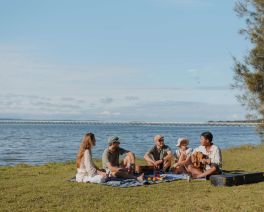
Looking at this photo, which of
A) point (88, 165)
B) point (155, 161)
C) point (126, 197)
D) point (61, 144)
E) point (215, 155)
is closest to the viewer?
point (126, 197)

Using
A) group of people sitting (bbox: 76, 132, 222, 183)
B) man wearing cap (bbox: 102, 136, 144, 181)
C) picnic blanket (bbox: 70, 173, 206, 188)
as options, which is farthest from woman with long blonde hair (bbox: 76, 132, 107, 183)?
man wearing cap (bbox: 102, 136, 144, 181)

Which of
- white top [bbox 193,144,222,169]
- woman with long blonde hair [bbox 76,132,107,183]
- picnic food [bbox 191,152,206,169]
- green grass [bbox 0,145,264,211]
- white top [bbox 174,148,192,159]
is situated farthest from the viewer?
white top [bbox 174,148,192,159]

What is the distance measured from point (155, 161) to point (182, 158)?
31.9 inches

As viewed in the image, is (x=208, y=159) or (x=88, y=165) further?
(x=208, y=159)

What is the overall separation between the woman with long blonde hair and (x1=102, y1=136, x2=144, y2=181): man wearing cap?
454 mm

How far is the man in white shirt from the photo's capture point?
1252 cm

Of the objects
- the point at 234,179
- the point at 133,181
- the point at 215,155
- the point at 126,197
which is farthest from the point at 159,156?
the point at 126,197

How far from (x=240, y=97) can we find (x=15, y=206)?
1631 cm

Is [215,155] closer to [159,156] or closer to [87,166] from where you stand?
[159,156]

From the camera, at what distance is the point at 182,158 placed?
1391cm

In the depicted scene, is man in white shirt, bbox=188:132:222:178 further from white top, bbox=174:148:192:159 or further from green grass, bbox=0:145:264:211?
white top, bbox=174:148:192:159

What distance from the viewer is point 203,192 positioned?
35.2ft

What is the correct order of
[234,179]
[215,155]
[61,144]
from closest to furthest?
[234,179]
[215,155]
[61,144]

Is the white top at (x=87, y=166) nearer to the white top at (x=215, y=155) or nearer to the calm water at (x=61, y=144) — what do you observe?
the white top at (x=215, y=155)
